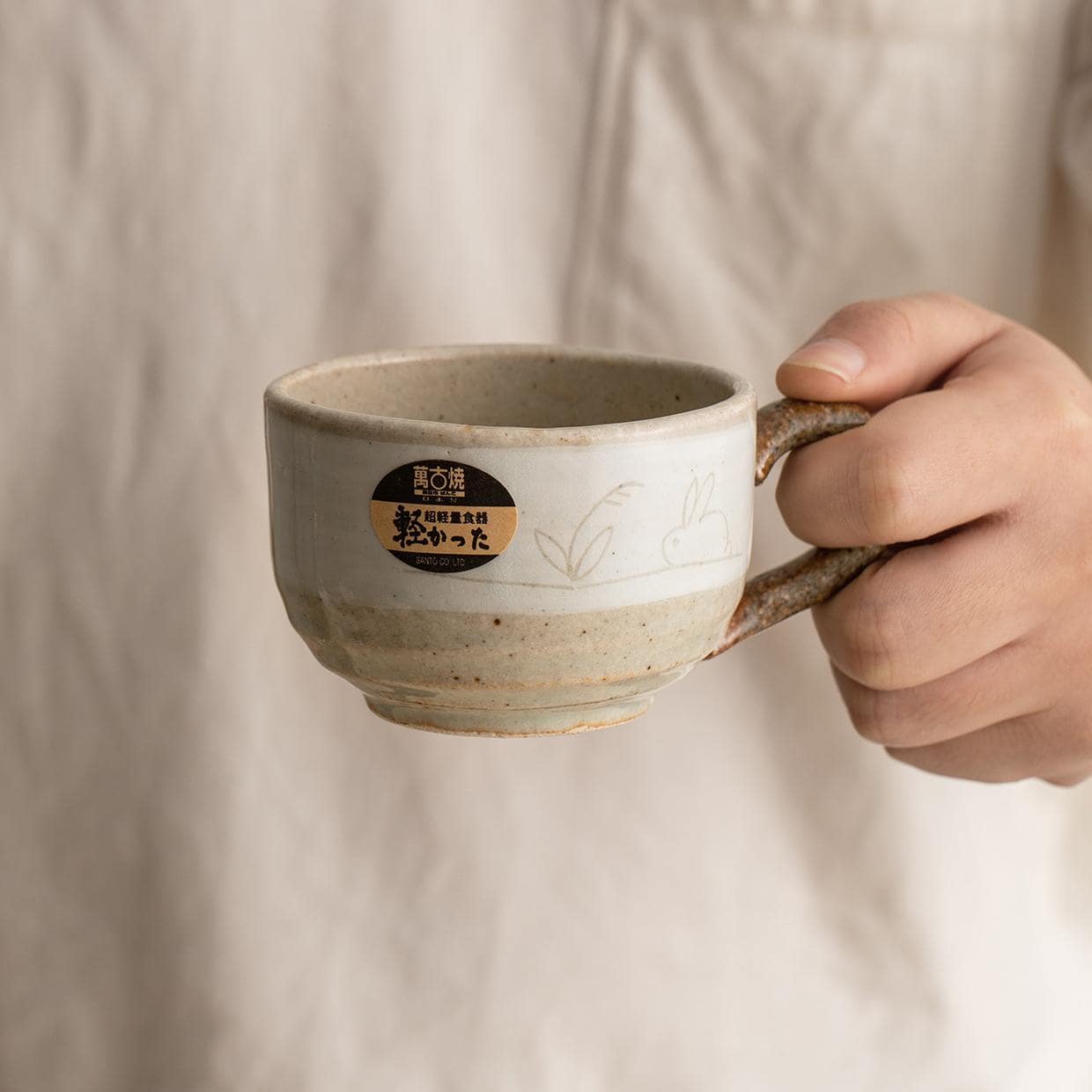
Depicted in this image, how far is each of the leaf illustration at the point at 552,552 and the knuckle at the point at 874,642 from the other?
0.70ft

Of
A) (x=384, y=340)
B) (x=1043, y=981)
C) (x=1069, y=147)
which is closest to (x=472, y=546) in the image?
(x=384, y=340)

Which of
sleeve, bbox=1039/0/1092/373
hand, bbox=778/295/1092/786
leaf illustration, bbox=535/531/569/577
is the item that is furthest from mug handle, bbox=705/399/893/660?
sleeve, bbox=1039/0/1092/373

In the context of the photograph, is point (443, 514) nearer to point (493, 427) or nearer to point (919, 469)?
point (493, 427)

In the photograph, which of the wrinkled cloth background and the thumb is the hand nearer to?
the thumb

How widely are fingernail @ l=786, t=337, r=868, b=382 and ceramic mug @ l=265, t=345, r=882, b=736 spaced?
0.06 meters

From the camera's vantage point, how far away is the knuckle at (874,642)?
2.07 ft

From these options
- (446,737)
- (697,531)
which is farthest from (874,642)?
(446,737)

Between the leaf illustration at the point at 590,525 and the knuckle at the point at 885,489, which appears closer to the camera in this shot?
the leaf illustration at the point at 590,525

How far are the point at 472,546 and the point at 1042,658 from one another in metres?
0.36

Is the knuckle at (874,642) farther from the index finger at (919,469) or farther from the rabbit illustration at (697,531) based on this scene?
the rabbit illustration at (697,531)

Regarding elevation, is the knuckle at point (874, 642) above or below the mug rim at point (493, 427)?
below

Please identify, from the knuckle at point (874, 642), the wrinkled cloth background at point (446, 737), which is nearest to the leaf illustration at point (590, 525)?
the knuckle at point (874, 642)

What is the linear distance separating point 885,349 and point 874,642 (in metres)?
0.14

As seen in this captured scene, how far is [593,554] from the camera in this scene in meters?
0.48
